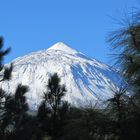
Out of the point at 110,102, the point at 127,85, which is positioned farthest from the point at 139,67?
the point at 110,102

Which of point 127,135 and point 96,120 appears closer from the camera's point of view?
point 127,135

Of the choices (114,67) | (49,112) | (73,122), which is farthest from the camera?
(49,112)

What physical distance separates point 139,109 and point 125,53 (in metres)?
1.04

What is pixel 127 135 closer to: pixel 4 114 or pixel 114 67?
pixel 114 67

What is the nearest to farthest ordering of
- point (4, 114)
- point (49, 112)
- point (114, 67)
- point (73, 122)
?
point (114, 67) → point (73, 122) → point (4, 114) → point (49, 112)

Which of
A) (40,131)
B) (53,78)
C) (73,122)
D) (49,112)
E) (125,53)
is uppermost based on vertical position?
(53,78)

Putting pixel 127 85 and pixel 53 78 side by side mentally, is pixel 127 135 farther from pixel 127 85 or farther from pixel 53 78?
pixel 53 78

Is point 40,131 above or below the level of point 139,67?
above

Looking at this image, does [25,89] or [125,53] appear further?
[25,89]

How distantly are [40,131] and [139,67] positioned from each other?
18.2 meters

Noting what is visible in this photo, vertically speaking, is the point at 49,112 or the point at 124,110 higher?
the point at 49,112

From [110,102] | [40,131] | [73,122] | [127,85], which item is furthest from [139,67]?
[40,131]

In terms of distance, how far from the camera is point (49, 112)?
2900 centimetres

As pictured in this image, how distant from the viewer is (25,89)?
97.3ft
